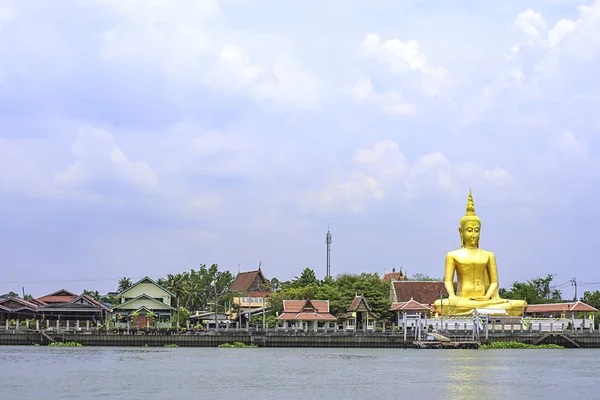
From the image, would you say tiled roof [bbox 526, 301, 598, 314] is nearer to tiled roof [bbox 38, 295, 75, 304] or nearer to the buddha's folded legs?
the buddha's folded legs

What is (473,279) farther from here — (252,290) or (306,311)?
(252,290)

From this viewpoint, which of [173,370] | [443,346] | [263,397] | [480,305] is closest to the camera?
[263,397]

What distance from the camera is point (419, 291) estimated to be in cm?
9344

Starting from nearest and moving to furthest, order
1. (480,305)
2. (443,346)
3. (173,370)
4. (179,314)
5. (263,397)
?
(263,397)
(173,370)
(443,346)
(480,305)
(179,314)

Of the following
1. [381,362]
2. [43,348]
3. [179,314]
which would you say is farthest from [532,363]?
[179,314]

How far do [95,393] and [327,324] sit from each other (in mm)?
43725

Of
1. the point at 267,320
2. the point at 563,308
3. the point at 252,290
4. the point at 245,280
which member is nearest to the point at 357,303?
the point at 267,320

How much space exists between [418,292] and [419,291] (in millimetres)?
182

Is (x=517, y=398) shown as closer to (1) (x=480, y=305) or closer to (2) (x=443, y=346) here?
(2) (x=443, y=346)

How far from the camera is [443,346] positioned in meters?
68.4

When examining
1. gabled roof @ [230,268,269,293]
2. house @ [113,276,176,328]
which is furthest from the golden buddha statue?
gabled roof @ [230,268,269,293]

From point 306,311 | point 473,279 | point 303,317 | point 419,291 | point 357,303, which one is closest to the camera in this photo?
point 473,279

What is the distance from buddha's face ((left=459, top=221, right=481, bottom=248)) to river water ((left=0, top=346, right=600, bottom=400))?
1394cm

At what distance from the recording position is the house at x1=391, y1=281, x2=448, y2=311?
303 ft
